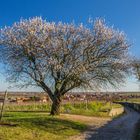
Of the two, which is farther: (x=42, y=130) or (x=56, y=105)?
(x=56, y=105)

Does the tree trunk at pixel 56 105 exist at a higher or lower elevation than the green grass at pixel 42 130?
higher

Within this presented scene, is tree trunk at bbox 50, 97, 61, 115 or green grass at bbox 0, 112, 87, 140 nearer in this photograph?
green grass at bbox 0, 112, 87, 140

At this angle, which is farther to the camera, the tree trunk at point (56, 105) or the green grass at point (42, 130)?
the tree trunk at point (56, 105)

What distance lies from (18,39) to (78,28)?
6962mm

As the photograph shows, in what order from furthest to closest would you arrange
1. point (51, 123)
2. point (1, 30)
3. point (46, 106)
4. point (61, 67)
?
point (46, 106) < point (1, 30) < point (61, 67) < point (51, 123)

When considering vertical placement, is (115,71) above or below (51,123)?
above

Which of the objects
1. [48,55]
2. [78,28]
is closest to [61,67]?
[48,55]

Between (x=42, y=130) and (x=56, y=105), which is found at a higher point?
(x=56, y=105)

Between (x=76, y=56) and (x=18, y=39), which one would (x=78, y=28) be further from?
(x=18, y=39)

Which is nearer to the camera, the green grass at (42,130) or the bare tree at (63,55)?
the green grass at (42,130)

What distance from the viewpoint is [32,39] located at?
42.0m

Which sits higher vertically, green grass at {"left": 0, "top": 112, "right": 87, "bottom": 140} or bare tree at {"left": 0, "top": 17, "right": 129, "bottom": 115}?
bare tree at {"left": 0, "top": 17, "right": 129, "bottom": 115}

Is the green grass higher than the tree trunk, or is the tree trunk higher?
the tree trunk

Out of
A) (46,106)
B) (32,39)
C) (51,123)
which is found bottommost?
(51,123)
